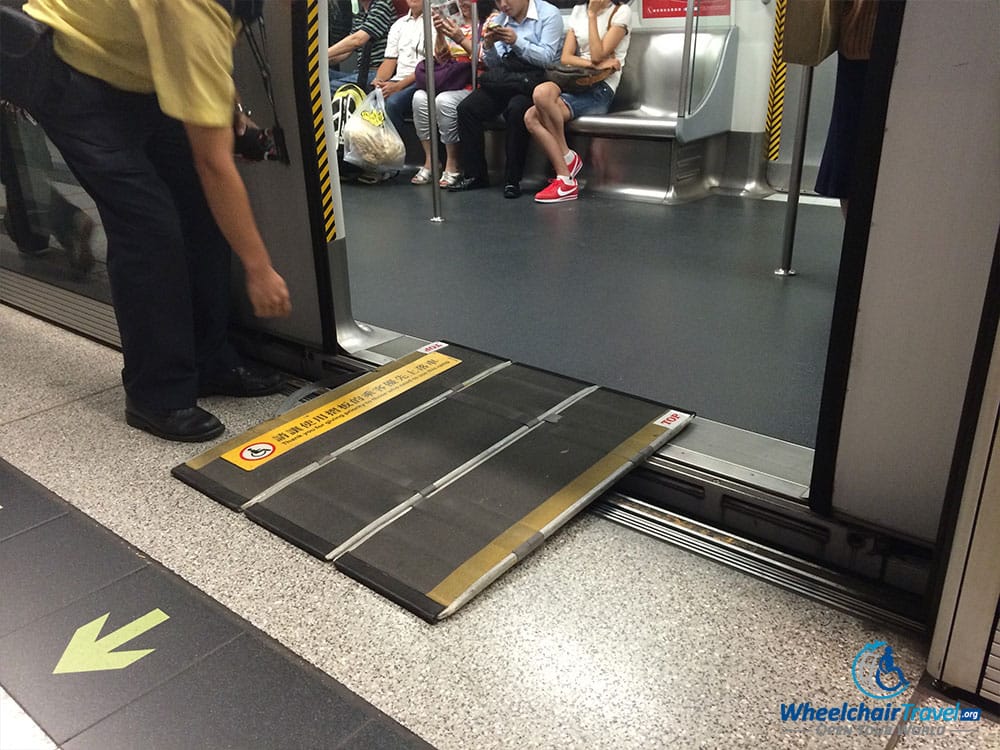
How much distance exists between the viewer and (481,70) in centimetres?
555

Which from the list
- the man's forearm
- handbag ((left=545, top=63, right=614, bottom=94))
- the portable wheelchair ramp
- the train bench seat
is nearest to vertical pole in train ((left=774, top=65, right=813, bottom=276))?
the portable wheelchair ramp

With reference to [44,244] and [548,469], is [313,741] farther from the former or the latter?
[44,244]

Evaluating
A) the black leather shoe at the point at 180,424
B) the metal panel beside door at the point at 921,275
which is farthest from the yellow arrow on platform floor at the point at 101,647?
the metal panel beside door at the point at 921,275

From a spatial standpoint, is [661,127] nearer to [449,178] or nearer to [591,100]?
[591,100]

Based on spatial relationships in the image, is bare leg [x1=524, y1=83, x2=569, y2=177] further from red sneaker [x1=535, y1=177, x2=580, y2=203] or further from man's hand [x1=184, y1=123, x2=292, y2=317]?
man's hand [x1=184, y1=123, x2=292, y2=317]

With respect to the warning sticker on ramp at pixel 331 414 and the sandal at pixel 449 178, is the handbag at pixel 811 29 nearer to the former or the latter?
the warning sticker on ramp at pixel 331 414

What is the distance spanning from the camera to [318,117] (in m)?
2.35

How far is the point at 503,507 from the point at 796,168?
6.71ft

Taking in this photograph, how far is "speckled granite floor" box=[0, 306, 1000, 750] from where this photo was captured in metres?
1.29

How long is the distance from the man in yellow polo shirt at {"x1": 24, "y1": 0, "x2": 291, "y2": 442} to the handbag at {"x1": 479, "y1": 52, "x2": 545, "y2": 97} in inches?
127

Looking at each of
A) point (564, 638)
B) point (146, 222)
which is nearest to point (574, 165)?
point (146, 222)

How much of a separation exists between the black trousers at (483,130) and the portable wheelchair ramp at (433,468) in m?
3.00

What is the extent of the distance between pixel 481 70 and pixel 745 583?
471 centimetres

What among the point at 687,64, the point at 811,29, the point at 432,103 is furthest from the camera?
the point at 687,64
